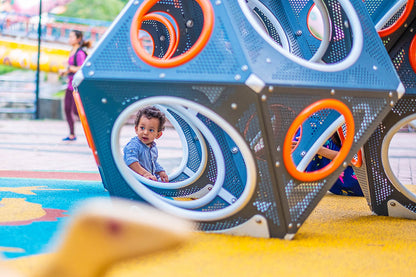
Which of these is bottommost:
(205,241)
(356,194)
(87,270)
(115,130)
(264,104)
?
(356,194)

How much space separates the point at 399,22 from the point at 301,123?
3.97ft

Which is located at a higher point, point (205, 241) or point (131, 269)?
point (131, 269)

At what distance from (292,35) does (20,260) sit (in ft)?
8.33

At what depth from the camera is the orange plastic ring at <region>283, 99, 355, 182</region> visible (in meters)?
2.24

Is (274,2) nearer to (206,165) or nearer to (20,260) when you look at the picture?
(206,165)

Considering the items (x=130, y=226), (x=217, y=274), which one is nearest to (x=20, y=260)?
(x=217, y=274)

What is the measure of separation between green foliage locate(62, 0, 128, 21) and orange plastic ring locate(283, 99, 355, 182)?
24.9 metres

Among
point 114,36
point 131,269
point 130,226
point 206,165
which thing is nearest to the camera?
point 130,226

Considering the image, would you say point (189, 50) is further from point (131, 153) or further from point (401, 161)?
point (401, 161)

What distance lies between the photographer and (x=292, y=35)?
12.1ft

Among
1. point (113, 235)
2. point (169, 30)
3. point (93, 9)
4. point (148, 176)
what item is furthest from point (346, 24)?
point (93, 9)

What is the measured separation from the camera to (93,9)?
2614 centimetres

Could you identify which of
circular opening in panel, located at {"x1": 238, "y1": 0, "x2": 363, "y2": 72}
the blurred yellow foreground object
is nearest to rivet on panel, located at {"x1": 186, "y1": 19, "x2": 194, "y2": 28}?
circular opening in panel, located at {"x1": 238, "y1": 0, "x2": 363, "y2": 72}

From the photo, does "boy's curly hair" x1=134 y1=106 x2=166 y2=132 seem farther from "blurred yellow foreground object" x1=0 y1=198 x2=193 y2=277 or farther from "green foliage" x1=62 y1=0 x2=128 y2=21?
"green foliage" x1=62 y1=0 x2=128 y2=21
